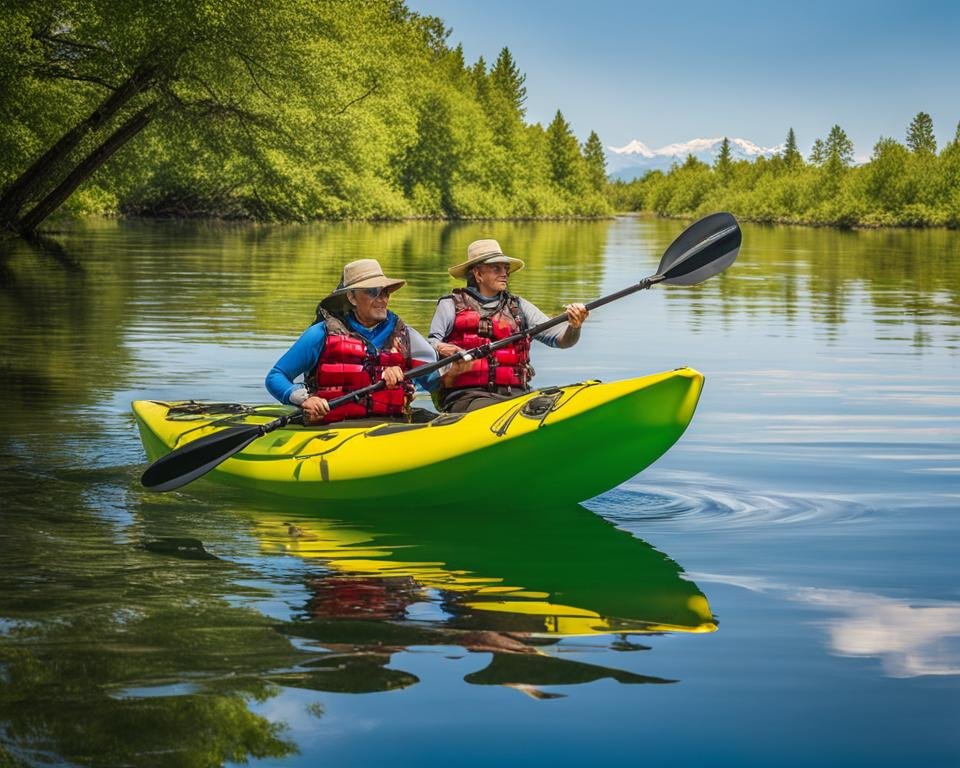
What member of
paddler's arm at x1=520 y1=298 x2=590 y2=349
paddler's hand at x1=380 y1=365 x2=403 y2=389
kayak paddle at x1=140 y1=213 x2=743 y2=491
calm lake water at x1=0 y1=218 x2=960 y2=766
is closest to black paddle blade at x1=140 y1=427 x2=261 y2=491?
kayak paddle at x1=140 y1=213 x2=743 y2=491

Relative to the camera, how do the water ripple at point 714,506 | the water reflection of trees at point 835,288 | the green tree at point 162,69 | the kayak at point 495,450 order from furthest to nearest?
the green tree at point 162,69 < the water reflection of trees at point 835,288 < the water ripple at point 714,506 < the kayak at point 495,450

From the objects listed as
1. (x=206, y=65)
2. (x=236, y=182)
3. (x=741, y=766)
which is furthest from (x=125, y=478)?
(x=236, y=182)

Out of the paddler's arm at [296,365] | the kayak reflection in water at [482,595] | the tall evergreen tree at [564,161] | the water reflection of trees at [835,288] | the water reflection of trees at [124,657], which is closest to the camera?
the water reflection of trees at [124,657]

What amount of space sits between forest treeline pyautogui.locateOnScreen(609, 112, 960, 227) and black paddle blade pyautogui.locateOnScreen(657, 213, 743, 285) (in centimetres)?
7883

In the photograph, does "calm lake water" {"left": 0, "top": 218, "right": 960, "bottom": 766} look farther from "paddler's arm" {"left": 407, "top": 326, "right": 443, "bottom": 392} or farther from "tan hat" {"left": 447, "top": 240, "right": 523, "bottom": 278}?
"tan hat" {"left": 447, "top": 240, "right": 523, "bottom": 278}

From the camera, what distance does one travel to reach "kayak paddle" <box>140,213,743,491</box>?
6.82m

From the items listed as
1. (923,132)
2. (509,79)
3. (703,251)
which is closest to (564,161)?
(509,79)

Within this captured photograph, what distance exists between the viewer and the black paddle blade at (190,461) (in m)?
6.80

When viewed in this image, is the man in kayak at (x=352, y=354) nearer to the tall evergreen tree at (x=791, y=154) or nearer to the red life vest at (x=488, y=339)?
the red life vest at (x=488, y=339)

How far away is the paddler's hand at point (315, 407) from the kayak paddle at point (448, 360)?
0.21 ft

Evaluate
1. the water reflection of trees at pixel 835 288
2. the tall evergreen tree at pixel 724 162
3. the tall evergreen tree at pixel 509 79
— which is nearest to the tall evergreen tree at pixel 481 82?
the tall evergreen tree at pixel 509 79

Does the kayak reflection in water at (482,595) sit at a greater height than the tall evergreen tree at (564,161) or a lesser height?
lesser

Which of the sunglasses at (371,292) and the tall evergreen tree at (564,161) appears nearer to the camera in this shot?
the sunglasses at (371,292)

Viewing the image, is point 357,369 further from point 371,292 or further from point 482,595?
point 482,595
